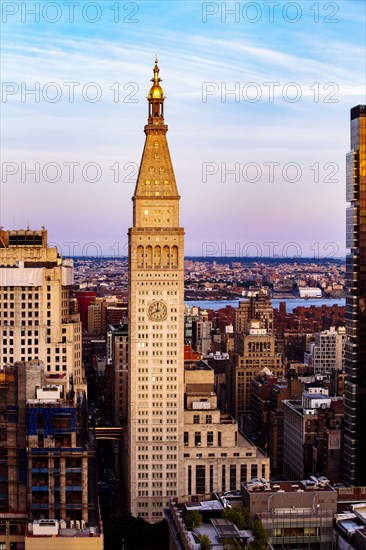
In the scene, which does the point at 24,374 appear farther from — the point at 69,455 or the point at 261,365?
the point at 261,365

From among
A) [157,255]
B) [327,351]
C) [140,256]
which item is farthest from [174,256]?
[327,351]

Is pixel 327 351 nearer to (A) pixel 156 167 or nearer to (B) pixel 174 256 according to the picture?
(B) pixel 174 256

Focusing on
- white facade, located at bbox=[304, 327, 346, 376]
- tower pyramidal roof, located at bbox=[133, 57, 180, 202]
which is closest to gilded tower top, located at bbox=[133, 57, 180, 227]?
tower pyramidal roof, located at bbox=[133, 57, 180, 202]

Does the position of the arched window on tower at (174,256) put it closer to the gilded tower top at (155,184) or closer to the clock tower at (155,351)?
the clock tower at (155,351)

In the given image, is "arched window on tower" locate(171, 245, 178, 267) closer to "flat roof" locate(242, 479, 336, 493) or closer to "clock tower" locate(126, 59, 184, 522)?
"clock tower" locate(126, 59, 184, 522)

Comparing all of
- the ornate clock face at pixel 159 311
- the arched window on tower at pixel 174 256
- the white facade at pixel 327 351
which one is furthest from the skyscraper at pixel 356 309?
the white facade at pixel 327 351

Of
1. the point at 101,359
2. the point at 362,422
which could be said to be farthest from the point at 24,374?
the point at 101,359

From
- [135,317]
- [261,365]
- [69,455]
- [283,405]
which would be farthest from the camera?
[261,365]
